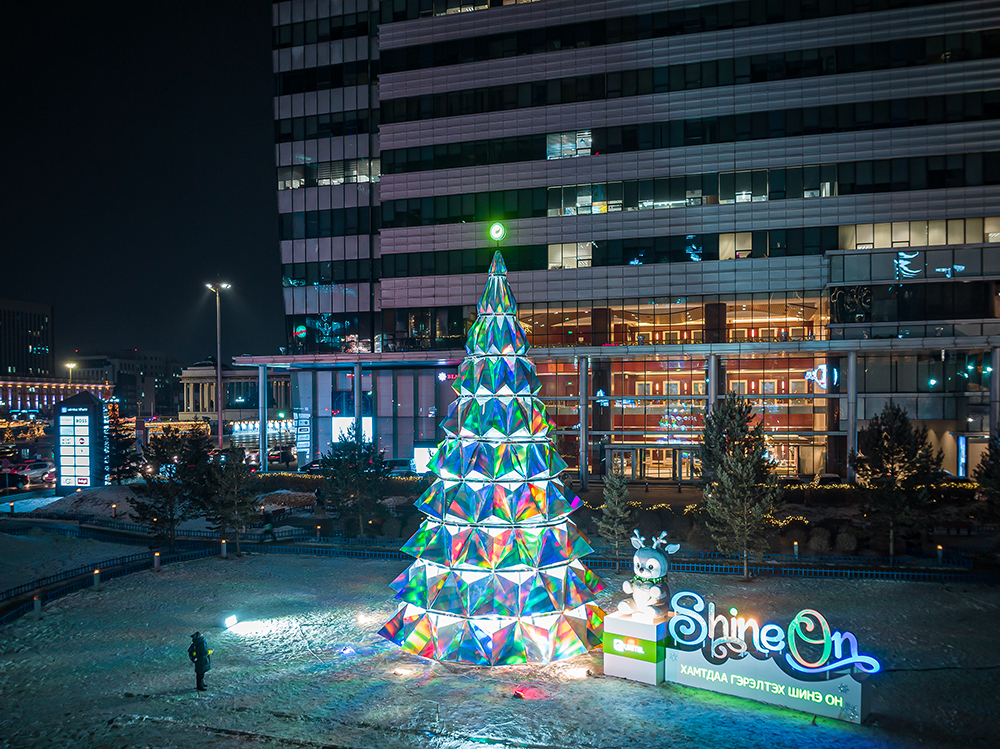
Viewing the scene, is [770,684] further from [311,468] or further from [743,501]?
[311,468]

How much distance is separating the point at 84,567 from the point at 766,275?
41.7 m

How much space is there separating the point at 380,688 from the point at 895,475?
902 inches

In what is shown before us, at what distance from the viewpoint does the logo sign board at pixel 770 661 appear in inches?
501

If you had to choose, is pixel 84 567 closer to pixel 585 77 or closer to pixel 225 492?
pixel 225 492

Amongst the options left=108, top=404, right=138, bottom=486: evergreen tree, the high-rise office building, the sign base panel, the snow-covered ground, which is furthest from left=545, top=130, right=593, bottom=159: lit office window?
the sign base panel

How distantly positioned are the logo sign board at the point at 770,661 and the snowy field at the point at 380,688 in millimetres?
338

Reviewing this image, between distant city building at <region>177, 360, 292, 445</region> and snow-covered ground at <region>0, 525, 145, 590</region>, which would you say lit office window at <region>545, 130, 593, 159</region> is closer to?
snow-covered ground at <region>0, 525, 145, 590</region>

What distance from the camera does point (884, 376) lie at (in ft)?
147

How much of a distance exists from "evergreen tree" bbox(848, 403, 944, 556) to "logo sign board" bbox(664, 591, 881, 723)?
543 inches

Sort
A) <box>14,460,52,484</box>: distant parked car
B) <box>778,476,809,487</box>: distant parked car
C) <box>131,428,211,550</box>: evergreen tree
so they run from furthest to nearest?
<box>14,460,52,484</box>: distant parked car
<box>778,476,809,487</box>: distant parked car
<box>131,428,211,550</box>: evergreen tree

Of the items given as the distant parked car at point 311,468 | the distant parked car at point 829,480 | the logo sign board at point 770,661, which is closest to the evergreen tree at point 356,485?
the distant parked car at point 311,468

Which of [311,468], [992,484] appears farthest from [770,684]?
[311,468]

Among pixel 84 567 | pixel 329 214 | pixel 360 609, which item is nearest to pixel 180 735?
pixel 360 609

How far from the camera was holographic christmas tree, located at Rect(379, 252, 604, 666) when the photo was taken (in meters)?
15.6
